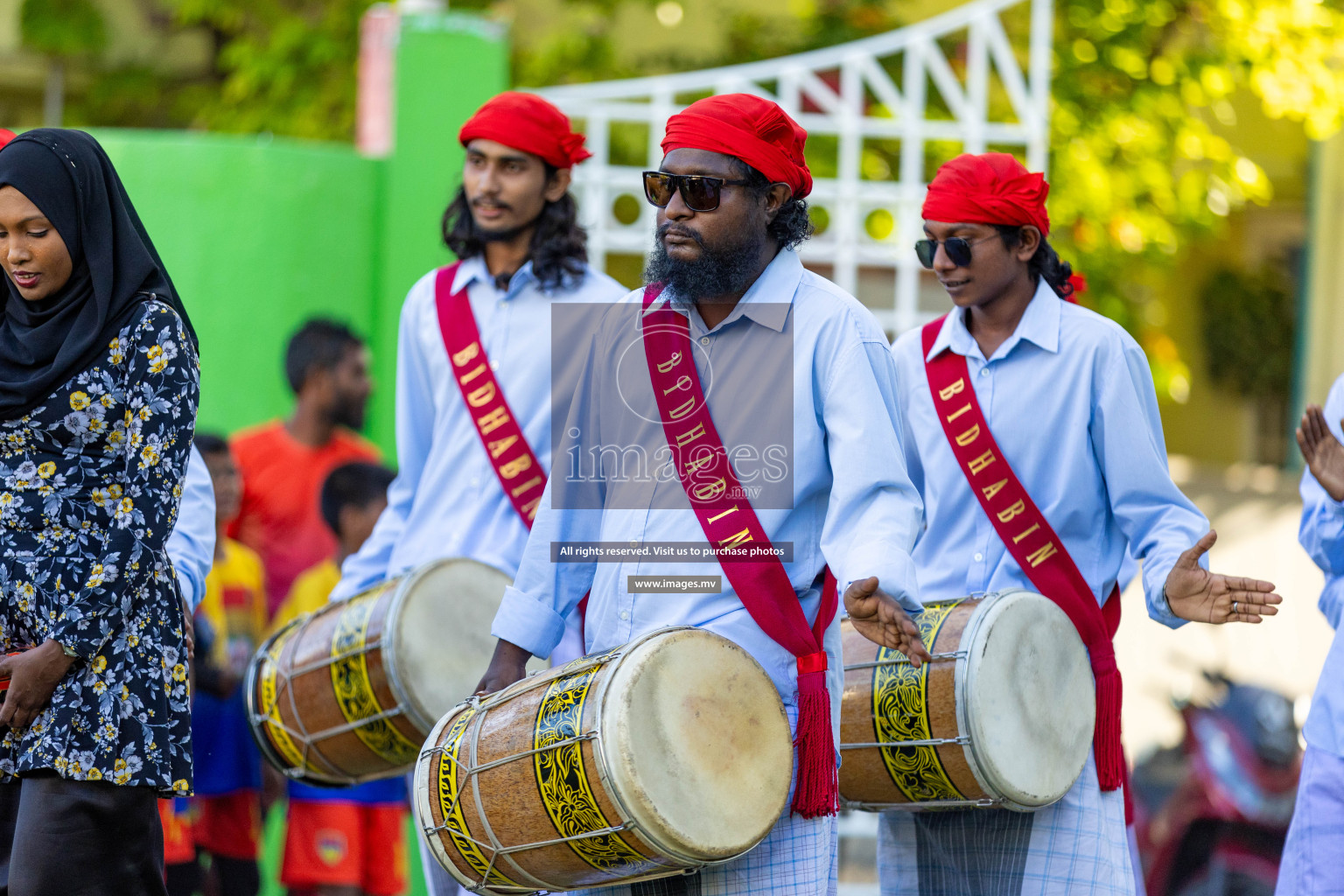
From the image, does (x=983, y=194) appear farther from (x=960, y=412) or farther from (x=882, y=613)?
(x=882, y=613)

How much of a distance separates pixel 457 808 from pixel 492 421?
1550 mm

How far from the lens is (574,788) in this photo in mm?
3115

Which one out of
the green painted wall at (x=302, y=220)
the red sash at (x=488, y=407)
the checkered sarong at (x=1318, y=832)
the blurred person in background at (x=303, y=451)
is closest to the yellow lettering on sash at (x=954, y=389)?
the red sash at (x=488, y=407)

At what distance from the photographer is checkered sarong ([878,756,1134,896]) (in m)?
4.02

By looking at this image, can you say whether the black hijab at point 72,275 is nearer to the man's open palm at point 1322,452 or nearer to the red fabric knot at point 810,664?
the red fabric knot at point 810,664

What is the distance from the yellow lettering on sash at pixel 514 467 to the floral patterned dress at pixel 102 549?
1.23 meters

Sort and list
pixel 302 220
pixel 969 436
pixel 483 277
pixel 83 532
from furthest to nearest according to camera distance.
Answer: pixel 302 220
pixel 483 277
pixel 969 436
pixel 83 532

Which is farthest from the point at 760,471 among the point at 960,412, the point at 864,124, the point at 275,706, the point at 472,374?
the point at 864,124

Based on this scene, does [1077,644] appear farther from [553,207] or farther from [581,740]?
[553,207]

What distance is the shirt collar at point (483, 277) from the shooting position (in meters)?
4.88

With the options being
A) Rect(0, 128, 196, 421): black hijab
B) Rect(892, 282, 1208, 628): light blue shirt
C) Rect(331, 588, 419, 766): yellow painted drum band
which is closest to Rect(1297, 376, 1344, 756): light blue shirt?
Rect(892, 282, 1208, 628): light blue shirt

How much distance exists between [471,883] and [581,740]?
49cm

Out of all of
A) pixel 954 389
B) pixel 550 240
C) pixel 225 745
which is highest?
pixel 550 240

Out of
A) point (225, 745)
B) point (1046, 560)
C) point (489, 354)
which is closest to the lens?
point (1046, 560)
